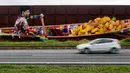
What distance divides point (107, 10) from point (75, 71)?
2556 centimetres

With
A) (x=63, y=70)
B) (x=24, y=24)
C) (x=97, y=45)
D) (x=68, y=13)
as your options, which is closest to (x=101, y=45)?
(x=97, y=45)

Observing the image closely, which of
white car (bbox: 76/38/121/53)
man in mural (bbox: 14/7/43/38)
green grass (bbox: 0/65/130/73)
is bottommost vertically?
white car (bbox: 76/38/121/53)

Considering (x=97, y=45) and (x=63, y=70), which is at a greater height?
(x=63, y=70)

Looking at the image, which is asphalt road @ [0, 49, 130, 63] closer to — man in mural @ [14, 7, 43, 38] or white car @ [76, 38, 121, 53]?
white car @ [76, 38, 121, 53]

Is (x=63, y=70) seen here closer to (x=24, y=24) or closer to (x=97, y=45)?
(x=97, y=45)

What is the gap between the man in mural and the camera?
36.4m

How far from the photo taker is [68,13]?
122 feet

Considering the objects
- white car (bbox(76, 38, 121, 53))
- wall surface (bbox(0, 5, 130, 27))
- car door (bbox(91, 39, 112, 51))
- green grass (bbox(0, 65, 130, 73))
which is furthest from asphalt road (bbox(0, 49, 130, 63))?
wall surface (bbox(0, 5, 130, 27))

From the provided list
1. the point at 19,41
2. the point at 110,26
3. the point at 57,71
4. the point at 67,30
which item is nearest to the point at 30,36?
the point at 19,41

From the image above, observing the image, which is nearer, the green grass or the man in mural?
the green grass

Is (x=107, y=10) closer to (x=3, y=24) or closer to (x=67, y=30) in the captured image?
(x=67, y=30)

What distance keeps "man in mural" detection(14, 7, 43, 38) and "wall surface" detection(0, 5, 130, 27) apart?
1.40 feet

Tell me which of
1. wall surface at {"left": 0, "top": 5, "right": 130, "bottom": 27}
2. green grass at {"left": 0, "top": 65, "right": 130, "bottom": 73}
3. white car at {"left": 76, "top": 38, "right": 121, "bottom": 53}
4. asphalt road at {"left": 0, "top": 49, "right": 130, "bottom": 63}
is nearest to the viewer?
green grass at {"left": 0, "top": 65, "right": 130, "bottom": 73}

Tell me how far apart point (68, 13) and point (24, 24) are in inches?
168
